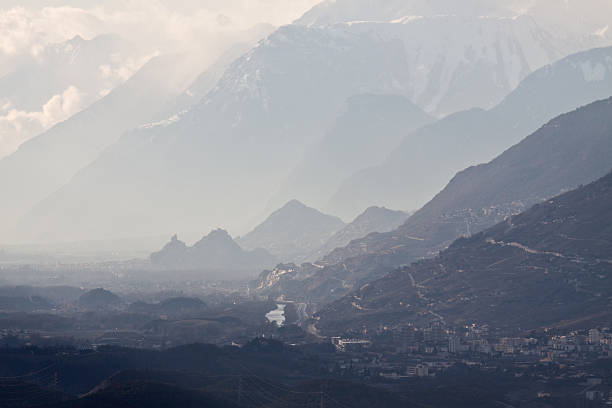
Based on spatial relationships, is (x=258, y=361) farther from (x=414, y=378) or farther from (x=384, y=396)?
(x=384, y=396)

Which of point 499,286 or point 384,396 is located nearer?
point 384,396

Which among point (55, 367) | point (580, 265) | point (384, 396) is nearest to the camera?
point (384, 396)

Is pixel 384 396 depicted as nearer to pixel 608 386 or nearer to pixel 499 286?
pixel 608 386

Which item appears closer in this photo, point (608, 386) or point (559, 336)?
point (608, 386)

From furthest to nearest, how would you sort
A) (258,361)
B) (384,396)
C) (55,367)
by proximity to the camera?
(258,361)
(55,367)
(384,396)

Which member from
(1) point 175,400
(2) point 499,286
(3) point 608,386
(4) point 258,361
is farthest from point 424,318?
(1) point 175,400

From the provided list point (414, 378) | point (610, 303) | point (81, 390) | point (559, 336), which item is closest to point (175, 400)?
point (81, 390)

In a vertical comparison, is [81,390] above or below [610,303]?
below

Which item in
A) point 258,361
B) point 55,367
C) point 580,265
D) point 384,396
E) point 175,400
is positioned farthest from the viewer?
point 580,265

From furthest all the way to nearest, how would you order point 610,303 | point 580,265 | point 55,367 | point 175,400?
point 580,265
point 610,303
point 55,367
point 175,400
